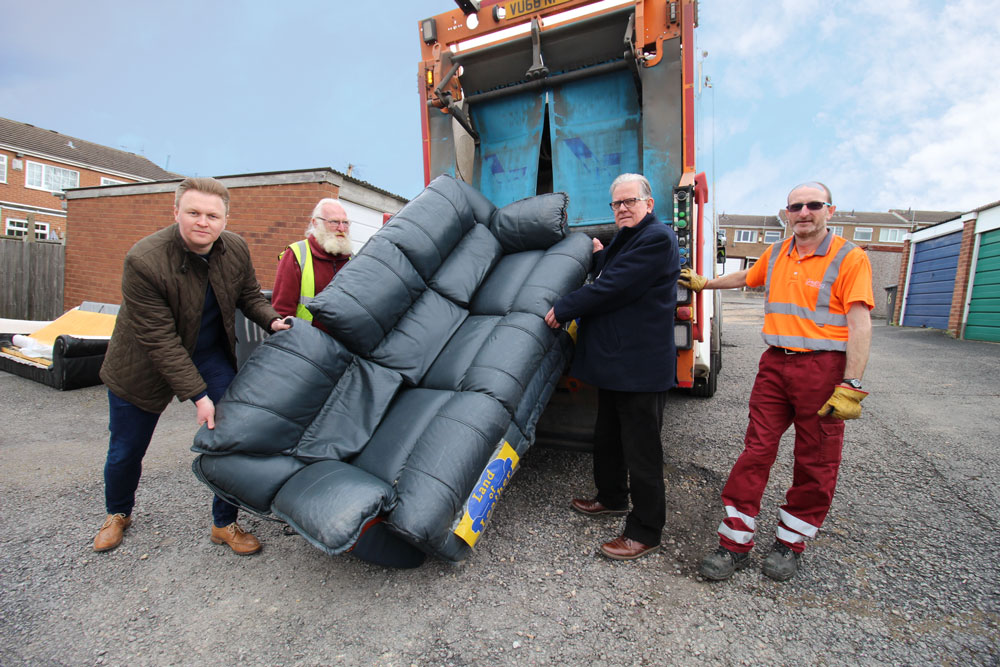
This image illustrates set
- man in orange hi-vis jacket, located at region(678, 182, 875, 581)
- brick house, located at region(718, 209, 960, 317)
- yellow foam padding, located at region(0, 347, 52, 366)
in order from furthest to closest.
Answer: brick house, located at region(718, 209, 960, 317) < yellow foam padding, located at region(0, 347, 52, 366) < man in orange hi-vis jacket, located at region(678, 182, 875, 581)

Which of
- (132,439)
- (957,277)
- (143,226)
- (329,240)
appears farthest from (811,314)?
(957,277)

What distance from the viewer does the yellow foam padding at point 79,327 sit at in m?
6.01

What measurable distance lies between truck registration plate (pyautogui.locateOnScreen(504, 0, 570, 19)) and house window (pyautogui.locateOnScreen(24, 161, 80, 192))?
90.8ft

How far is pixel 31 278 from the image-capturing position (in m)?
9.41

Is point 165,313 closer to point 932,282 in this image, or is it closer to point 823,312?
point 823,312

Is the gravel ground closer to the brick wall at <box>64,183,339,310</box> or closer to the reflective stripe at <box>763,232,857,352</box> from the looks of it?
the reflective stripe at <box>763,232,857,352</box>

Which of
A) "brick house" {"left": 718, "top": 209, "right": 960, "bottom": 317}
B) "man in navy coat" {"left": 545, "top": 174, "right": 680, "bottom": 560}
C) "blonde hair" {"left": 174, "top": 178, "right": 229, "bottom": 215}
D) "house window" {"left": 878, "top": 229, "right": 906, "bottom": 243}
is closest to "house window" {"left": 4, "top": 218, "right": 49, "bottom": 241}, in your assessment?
"blonde hair" {"left": 174, "top": 178, "right": 229, "bottom": 215}

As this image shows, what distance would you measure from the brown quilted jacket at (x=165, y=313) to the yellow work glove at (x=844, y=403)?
2.49m

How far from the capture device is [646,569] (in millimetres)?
2146

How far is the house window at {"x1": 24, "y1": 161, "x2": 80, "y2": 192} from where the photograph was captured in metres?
22.9

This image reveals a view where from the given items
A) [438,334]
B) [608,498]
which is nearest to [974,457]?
[608,498]

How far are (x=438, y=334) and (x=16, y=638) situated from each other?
1.94 meters

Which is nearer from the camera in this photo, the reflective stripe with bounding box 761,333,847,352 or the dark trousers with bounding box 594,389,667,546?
the reflective stripe with bounding box 761,333,847,352

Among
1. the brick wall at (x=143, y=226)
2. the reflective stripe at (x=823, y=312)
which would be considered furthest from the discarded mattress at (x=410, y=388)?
the brick wall at (x=143, y=226)
